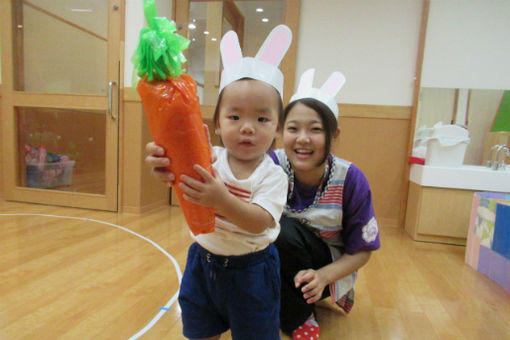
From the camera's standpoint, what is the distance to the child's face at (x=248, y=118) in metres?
0.58

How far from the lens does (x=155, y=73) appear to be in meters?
0.49

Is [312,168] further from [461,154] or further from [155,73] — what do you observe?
[461,154]

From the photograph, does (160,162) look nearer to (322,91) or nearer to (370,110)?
(322,91)

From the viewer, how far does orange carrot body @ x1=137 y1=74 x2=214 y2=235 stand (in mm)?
471

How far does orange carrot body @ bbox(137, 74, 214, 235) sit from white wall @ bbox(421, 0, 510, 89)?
225cm

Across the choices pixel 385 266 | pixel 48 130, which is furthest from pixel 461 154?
pixel 48 130

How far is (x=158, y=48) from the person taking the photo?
46 centimetres

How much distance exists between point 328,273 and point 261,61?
0.62 meters

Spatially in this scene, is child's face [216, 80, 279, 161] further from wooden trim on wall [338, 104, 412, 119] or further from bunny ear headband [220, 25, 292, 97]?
wooden trim on wall [338, 104, 412, 119]

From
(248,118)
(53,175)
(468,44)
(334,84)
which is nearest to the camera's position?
(248,118)

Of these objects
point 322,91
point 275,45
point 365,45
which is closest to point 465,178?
point 365,45

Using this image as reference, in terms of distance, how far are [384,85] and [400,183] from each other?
28.4 inches

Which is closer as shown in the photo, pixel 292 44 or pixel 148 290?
pixel 148 290

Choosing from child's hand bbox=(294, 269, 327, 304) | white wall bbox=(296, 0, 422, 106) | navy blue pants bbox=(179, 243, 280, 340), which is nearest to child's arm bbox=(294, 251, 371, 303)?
child's hand bbox=(294, 269, 327, 304)
